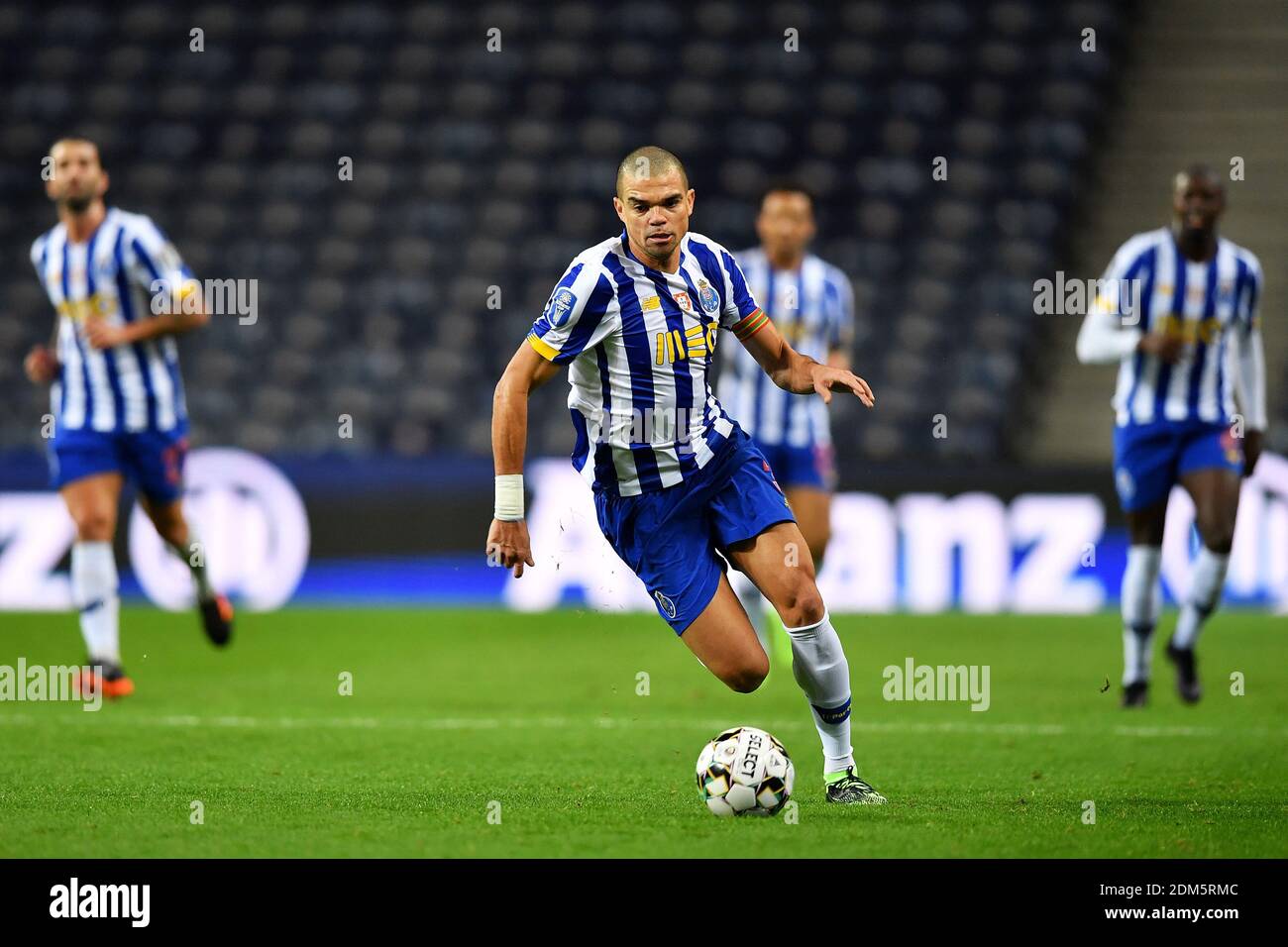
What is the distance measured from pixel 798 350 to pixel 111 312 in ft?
11.5

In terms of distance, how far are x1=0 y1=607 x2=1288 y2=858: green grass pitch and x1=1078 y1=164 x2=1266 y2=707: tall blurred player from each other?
0.64 metres

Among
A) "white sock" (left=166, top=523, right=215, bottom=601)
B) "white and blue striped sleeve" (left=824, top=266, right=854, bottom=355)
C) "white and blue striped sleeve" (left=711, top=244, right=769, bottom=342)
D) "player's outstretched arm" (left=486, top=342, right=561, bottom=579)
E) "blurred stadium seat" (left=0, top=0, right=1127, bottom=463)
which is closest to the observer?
"player's outstretched arm" (left=486, top=342, right=561, bottom=579)

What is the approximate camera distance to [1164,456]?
8.52 metres

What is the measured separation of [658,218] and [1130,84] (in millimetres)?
13873

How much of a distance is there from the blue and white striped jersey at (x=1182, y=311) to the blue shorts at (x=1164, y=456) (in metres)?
0.07

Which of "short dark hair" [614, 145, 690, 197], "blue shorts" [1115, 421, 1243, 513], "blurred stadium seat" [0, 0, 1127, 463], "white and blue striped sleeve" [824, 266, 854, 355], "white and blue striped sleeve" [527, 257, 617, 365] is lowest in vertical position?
"blue shorts" [1115, 421, 1243, 513]

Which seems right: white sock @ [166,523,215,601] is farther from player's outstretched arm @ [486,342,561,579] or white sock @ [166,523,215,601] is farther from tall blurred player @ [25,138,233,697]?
player's outstretched arm @ [486,342,561,579]

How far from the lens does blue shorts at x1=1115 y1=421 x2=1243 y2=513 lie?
8.43m

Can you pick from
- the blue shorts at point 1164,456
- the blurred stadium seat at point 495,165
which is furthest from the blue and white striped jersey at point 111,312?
the blurred stadium seat at point 495,165

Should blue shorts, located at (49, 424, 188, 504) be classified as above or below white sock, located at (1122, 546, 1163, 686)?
above

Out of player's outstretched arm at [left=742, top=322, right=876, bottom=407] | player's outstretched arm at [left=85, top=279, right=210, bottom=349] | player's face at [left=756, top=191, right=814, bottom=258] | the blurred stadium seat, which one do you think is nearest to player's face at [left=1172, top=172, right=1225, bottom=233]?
player's face at [left=756, top=191, right=814, bottom=258]

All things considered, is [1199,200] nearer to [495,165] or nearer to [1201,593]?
[1201,593]

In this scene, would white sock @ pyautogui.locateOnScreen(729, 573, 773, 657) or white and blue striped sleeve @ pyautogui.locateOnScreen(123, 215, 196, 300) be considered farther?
white sock @ pyautogui.locateOnScreen(729, 573, 773, 657)

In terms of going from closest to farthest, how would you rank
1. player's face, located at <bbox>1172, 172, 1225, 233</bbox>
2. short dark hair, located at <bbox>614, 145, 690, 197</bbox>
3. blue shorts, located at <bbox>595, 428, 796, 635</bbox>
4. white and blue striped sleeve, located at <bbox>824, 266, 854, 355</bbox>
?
short dark hair, located at <bbox>614, 145, 690, 197</bbox> < blue shorts, located at <bbox>595, 428, 796, 635</bbox> < player's face, located at <bbox>1172, 172, 1225, 233</bbox> < white and blue striped sleeve, located at <bbox>824, 266, 854, 355</bbox>
